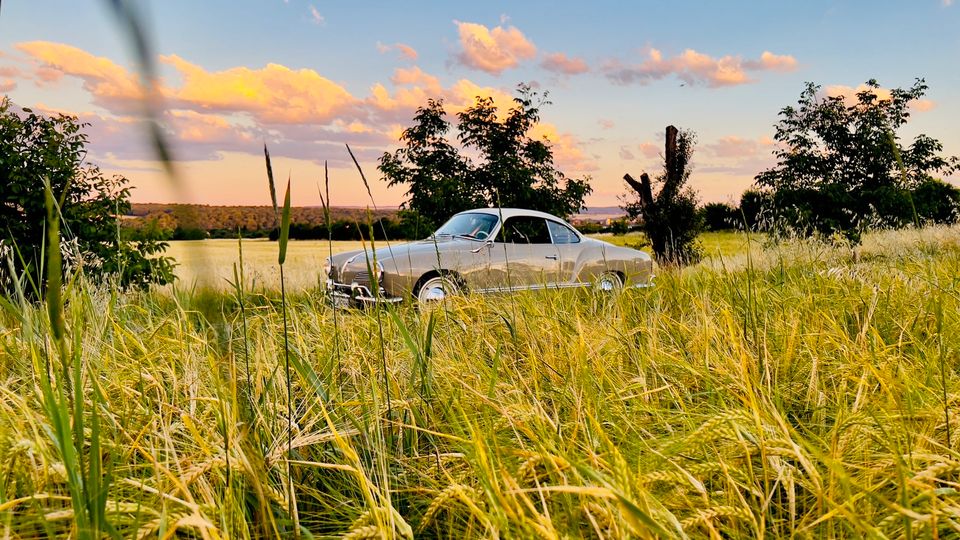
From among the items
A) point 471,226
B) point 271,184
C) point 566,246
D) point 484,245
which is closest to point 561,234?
point 566,246

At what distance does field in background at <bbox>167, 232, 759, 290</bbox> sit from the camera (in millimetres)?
312

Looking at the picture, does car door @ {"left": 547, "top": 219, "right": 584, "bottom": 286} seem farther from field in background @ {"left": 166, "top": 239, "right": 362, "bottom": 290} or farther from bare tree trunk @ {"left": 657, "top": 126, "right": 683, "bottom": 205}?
bare tree trunk @ {"left": 657, "top": 126, "right": 683, "bottom": 205}

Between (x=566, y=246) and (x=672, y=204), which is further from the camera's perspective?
(x=672, y=204)

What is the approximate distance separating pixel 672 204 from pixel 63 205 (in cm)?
1462

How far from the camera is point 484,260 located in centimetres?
809

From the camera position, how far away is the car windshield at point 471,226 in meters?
8.50

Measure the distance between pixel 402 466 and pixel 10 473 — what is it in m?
0.96

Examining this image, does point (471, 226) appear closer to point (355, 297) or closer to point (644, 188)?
point (355, 297)

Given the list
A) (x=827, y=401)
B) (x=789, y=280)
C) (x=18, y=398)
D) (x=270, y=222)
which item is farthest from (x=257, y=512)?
(x=789, y=280)

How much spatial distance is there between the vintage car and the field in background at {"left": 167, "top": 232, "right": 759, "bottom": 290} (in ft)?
1.93

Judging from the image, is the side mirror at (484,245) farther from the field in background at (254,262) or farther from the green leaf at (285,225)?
the green leaf at (285,225)

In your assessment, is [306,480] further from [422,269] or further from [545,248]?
[545,248]

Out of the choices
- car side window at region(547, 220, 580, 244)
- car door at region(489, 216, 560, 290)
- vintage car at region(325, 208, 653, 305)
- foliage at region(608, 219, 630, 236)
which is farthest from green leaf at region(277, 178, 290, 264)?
foliage at region(608, 219, 630, 236)

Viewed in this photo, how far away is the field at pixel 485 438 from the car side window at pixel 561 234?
19.4ft
